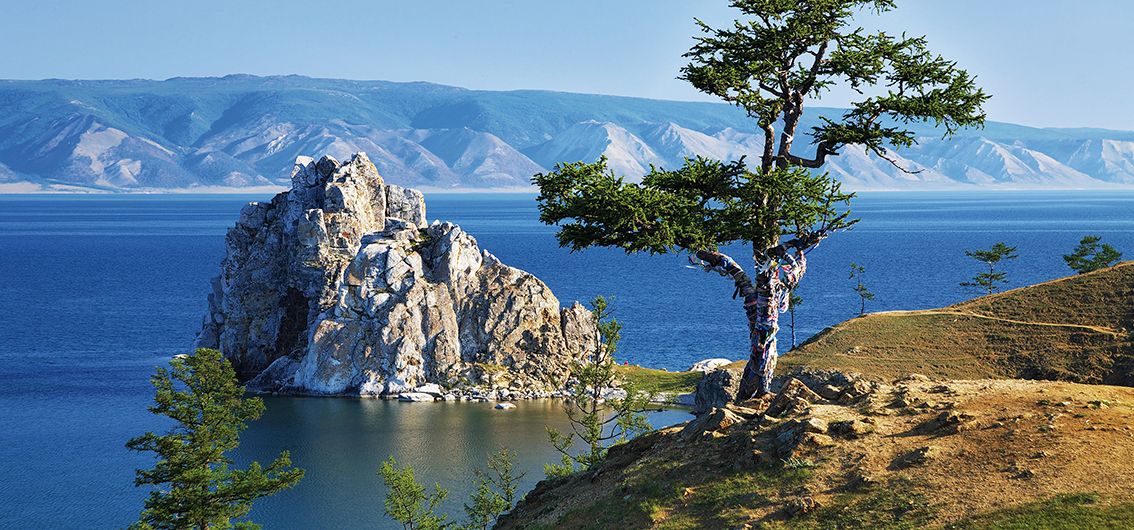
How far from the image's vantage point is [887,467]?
3127 cm

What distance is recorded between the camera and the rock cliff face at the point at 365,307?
421ft

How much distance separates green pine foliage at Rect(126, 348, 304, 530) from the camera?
5381 centimetres

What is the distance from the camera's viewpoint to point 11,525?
75.0 meters

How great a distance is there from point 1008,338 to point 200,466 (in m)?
66.6

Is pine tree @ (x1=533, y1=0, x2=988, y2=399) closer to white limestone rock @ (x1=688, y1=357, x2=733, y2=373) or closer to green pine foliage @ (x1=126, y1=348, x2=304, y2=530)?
green pine foliage @ (x1=126, y1=348, x2=304, y2=530)

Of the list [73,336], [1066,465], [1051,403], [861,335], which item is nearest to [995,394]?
[1051,403]

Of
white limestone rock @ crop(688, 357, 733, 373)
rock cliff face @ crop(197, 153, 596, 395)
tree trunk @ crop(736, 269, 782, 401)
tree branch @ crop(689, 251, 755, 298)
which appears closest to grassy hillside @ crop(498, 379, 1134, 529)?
tree trunk @ crop(736, 269, 782, 401)

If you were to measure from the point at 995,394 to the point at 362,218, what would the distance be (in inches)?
4714

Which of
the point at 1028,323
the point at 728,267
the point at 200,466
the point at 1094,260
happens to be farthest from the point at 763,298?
the point at 1094,260

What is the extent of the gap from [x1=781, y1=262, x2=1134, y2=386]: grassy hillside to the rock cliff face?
44393 millimetres

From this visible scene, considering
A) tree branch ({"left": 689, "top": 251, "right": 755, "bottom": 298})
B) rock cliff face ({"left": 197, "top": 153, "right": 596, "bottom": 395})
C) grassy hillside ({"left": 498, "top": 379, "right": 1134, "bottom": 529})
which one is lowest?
rock cliff face ({"left": 197, "top": 153, "right": 596, "bottom": 395})

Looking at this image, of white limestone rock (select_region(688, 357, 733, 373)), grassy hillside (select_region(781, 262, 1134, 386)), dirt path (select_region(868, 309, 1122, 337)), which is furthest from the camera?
white limestone rock (select_region(688, 357, 733, 373))

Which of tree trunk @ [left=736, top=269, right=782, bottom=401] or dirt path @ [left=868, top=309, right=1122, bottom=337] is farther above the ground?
tree trunk @ [left=736, top=269, right=782, bottom=401]

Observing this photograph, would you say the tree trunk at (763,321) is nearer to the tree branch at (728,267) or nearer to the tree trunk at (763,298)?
the tree trunk at (763,298)
